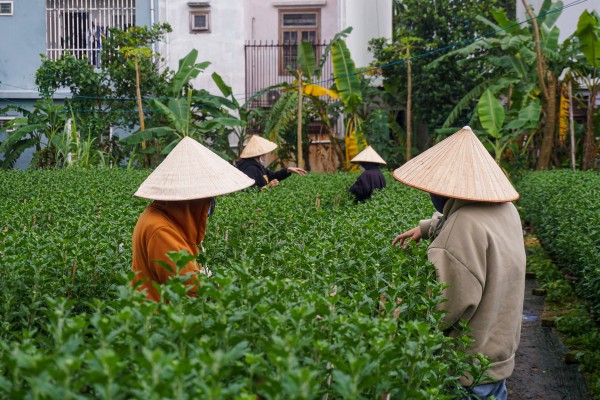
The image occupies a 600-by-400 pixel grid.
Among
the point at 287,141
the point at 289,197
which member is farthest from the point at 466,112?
the point at 289,197

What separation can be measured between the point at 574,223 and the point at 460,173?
15.1 feet

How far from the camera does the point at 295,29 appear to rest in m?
24.8

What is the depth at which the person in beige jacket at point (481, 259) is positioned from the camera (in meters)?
3.90

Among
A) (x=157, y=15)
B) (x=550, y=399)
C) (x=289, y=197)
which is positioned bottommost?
(x=550, y=399)

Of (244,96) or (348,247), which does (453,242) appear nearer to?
(348,247)

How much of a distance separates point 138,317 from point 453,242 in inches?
71.4

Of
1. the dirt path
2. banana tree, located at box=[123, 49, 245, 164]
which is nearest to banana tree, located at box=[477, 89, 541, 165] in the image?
banana tree, located at box=[123, 49, 245, 164]

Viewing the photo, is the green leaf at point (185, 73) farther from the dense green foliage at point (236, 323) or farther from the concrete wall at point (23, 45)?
the dense green foliage at point (236, 323)

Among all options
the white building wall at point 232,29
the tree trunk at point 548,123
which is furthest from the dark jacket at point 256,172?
the white building wall at point 232,29

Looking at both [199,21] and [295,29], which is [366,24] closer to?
[295,29]

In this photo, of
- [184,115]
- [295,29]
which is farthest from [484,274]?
[295,29]

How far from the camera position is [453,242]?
3.95 metres

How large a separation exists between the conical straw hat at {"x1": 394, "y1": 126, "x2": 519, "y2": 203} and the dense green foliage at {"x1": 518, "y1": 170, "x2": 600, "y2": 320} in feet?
8.32

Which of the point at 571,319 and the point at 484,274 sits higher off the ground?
the point at 484,274
